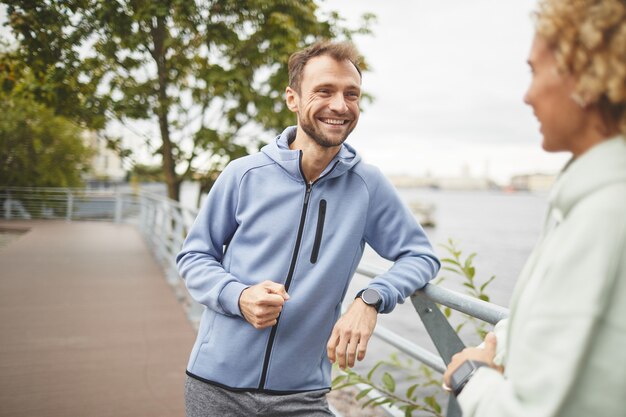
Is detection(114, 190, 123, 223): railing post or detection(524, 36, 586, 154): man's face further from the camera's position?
detection(114, 190, 123, 223): railing post

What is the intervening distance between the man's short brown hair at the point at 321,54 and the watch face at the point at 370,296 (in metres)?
0.78

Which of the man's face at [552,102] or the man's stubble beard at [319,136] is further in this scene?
the man's stubble beard at [319,136]

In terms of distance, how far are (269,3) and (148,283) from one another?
4422mm

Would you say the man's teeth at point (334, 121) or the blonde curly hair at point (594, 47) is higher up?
the blonde curly hair at point (594, 47)

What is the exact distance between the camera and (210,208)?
5.80 ft

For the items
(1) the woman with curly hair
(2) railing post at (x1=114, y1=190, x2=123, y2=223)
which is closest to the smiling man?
(1) the woman with curly hair

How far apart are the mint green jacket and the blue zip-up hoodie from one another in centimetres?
91

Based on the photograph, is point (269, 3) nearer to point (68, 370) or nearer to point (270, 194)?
point (68, 370)

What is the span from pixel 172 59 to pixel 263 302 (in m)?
7.32

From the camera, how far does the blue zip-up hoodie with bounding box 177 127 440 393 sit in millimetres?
1639

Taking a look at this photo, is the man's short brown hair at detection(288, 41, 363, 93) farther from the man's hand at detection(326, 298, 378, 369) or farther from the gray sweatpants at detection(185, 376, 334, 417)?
the gray sweatpants at detection(185, 376, 334, 417)

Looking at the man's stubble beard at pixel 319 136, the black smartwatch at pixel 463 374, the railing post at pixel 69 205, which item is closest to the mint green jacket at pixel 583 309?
the black smartwatch at pixel 463 374

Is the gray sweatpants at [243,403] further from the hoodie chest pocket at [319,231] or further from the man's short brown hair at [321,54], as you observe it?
the man's short brown hair at [321,54]

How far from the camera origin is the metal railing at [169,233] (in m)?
1.66
